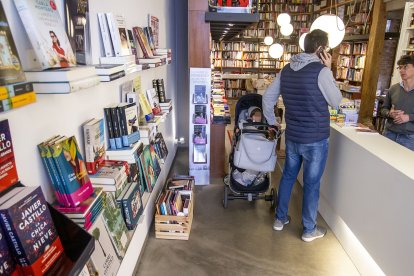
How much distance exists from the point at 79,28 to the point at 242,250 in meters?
2.11

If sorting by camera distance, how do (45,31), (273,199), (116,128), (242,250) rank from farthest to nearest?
(273,199) < (242,250) < (116,128) < (45,31)

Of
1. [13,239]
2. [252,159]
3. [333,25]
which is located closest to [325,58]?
[333,25]

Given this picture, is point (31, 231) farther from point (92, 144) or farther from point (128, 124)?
point (128, 124)

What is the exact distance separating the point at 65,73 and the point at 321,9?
33.0 feet

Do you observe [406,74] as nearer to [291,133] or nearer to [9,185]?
[291,133]

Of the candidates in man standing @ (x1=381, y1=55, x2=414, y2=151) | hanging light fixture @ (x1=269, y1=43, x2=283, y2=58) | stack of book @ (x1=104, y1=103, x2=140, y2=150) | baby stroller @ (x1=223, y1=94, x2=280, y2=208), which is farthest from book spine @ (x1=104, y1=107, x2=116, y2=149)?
hanging light fixture @ (x1=269, y1=43, x2=283, y2=58)

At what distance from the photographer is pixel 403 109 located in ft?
9.27

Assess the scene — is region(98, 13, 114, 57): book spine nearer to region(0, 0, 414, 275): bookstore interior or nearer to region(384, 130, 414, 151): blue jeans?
region(0, 0, 414, 275): bookstore interior

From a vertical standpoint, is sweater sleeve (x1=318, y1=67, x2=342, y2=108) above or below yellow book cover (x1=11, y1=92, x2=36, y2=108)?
below

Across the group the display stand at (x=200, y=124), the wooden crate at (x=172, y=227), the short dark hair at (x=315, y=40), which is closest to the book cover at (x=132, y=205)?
the wooden crate at (x=172, y=227)

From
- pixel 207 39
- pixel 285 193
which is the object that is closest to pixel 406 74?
pixel 285 193

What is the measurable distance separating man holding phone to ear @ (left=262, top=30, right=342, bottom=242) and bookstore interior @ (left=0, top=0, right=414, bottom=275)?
0.24 meters

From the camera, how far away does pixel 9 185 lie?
905 mm

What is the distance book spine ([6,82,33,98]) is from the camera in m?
0.74
